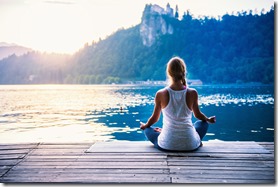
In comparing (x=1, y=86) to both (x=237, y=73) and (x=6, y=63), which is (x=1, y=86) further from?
(x=237, y=73)

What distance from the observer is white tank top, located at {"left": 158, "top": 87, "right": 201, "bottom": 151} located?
8.27 feet

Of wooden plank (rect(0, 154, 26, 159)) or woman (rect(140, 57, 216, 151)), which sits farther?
wooden plank (rect(0, 154, 26, 159))

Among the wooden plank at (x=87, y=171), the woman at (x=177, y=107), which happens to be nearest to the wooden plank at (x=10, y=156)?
the wooden plank at (x=87, y=171)

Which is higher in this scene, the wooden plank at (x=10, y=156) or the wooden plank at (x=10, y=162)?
the wooden plank at (x=10, y=156)

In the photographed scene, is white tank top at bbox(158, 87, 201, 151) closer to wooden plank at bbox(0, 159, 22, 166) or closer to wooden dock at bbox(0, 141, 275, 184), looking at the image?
wooden dock at bbox(0, 141, 275, 184)

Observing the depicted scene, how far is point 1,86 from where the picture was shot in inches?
2071

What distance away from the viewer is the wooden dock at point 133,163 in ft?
6.98

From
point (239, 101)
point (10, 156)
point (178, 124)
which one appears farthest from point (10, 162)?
point (239, 101)

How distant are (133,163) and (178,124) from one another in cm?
49

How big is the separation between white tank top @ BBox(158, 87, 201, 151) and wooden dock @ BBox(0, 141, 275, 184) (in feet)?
0.33

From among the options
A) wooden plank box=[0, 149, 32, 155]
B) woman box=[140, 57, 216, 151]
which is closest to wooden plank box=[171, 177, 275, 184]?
woman box=[140, 57, 216, 151]

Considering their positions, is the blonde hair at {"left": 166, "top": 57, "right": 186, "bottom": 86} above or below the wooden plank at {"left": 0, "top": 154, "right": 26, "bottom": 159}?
above

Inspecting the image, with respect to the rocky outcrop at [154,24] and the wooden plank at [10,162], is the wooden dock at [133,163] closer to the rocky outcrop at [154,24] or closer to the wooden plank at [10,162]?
the wooden plank at [10,162]

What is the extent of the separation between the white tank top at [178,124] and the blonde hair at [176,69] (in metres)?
0.10
